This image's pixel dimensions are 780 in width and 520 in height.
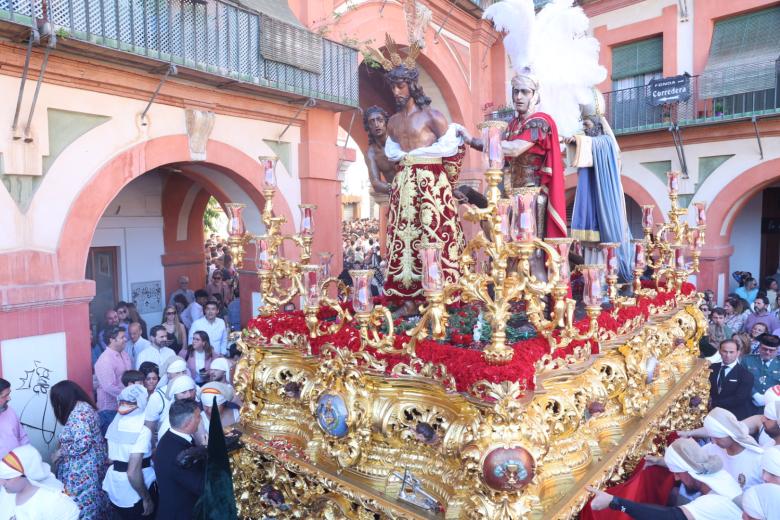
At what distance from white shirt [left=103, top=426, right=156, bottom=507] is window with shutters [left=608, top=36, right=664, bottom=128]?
11.1 meters

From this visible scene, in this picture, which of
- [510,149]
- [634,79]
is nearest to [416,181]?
[510,149]

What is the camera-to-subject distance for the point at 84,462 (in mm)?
3758

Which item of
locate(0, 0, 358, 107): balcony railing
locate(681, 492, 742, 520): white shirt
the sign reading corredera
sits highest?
the sign reading corredera

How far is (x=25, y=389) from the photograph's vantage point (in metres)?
4.97

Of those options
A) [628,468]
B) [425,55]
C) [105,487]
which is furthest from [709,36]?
[105,487]

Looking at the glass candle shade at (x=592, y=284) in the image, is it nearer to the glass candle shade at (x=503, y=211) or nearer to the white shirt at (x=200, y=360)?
the glass candle shade at (x=503, y=211)

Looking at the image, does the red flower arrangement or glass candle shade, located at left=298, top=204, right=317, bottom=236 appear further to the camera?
glass candle shade, located at left=298, top=204, right=317, bottom=236

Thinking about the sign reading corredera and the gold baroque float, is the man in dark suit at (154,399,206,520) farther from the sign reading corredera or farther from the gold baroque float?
the sign reading corredera

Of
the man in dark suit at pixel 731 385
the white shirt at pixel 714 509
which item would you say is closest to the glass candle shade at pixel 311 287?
the white shirt at pixel 714 509

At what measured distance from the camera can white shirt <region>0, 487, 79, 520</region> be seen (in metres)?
2.82

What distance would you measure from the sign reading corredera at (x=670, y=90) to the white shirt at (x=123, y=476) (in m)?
10.9

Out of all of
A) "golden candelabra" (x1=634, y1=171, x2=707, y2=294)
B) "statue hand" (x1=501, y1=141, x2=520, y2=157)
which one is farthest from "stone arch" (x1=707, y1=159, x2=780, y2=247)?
"statue hand" (x1=501, y1=141, x2=520, y2=157)

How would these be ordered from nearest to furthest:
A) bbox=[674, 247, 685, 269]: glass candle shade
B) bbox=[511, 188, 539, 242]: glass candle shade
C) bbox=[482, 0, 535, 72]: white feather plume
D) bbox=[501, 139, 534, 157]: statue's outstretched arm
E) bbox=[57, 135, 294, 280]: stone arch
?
bbox=[511, 188, 539, 242]: glass candle shade → bbox=[501, 139, 534, 157]: statue's outstretched arm → bbox=[482, 0, 535, 72]: white feather plume → bbox=[674, 247, 685, 269]: glass candle shade → bbox=[57, 135, 294, 280]: stone arch

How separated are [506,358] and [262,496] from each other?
2196 mm
